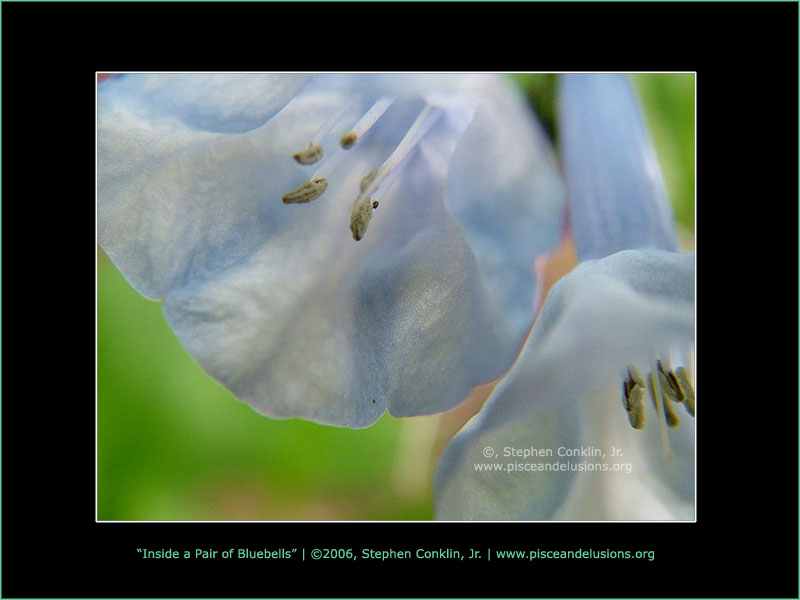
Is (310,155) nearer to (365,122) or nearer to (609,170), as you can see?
(365,122)

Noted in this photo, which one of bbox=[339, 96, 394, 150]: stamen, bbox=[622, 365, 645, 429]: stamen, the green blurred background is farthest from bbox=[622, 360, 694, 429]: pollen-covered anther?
bbox=[339, 96, 394, 150]: stamen

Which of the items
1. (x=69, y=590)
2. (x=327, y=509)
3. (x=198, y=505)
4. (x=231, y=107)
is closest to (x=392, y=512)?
(x=327, y=509)

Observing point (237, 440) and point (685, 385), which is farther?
point (237, 440)

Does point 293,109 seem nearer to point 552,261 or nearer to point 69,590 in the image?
point 552,261

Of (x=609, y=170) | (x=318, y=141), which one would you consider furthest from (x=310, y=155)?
(x=609, y=170)

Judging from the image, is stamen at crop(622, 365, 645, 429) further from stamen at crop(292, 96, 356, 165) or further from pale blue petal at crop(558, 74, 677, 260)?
stamen at crop(292, 96, 356, 165)

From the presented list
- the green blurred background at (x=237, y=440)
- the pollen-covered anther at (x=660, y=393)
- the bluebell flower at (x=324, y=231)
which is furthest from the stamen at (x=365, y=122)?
the pollen-covered anther at (x=660, y=393)
